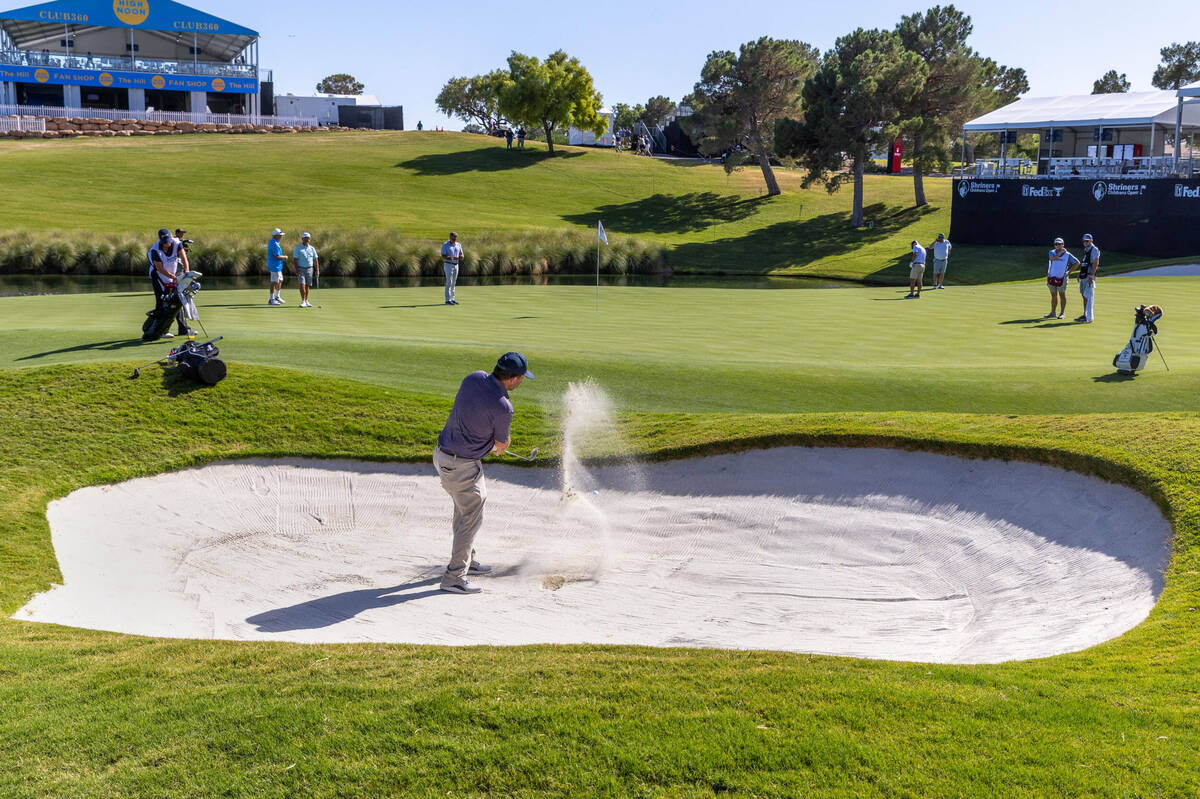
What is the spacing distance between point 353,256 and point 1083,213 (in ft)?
128

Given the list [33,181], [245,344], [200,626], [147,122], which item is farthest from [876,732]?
[147,122]

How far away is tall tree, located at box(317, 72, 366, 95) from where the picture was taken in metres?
183

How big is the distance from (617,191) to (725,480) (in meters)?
72.8

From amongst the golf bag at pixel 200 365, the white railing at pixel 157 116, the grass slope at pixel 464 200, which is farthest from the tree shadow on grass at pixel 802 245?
the white railing at pixel 157 116

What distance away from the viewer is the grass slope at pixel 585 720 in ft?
18.8

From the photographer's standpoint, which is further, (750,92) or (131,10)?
(131,10)

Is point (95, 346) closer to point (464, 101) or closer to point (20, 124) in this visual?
point (20, 124)

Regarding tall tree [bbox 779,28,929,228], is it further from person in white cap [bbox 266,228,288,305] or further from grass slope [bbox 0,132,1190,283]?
person in white cap [bbox 266,228,288,305]

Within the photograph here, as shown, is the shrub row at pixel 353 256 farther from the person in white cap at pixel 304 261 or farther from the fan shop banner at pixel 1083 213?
the person in white cap at pixel 304 261

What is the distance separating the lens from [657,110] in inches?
6137

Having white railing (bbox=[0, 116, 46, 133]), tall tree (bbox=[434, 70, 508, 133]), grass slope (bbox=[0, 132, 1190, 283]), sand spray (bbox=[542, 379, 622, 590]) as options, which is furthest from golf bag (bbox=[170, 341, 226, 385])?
tall tree (bbox=[434, 70, 508, 133])

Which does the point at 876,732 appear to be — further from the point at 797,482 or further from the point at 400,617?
the point at 797,482

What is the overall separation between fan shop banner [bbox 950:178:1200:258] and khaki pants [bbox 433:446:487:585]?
51.0 m

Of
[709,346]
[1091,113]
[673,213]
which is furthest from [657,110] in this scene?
[709,346]
